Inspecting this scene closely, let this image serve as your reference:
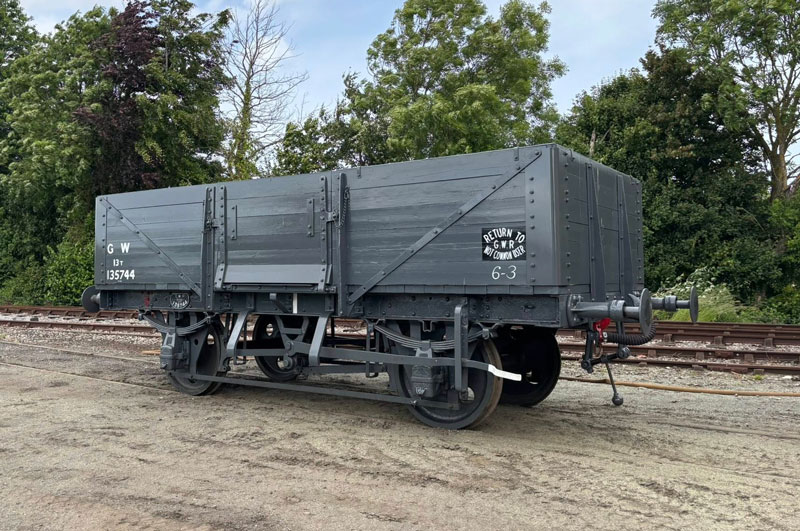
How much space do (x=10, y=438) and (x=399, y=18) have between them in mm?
22961

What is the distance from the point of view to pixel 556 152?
554cm

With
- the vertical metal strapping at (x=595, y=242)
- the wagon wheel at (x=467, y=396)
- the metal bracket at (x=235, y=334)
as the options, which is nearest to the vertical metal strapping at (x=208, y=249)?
the metal bracket at (x=235, y=334)

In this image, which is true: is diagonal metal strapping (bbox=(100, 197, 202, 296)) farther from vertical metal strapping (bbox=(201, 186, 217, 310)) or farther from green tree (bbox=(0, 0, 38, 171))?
green tree (bbox=(0, 0, 38, 171))

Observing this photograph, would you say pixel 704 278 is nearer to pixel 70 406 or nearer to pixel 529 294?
pixel 529 294

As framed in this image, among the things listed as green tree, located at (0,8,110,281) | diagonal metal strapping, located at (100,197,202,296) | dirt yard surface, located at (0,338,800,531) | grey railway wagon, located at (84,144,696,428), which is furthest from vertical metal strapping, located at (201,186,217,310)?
green tree, located at (0,8,110,281)

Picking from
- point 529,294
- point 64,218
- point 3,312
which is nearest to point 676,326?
point 529,294

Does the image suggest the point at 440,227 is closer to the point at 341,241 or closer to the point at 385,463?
the point at 341,241

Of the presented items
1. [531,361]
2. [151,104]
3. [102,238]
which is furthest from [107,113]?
[531,361]

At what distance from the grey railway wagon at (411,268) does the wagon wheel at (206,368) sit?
0.07ft

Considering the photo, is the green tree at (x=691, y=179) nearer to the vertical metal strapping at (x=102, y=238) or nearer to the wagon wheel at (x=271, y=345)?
the wagon wheel at (x=271, y=345)

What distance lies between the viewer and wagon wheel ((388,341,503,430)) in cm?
613

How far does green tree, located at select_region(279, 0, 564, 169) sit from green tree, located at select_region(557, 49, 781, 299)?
13.7ft

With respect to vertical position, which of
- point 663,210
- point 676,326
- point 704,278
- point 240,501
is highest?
point 663,210

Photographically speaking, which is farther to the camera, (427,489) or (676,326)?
(676,326)
